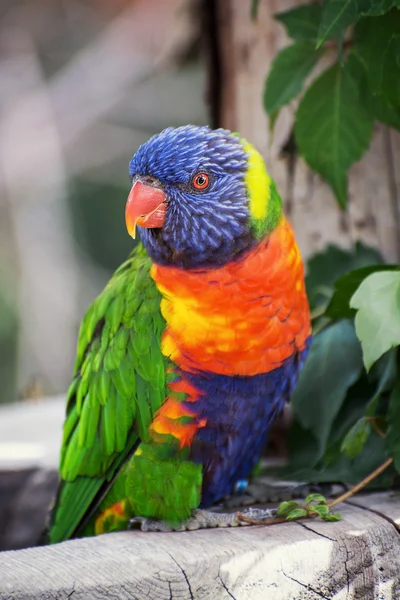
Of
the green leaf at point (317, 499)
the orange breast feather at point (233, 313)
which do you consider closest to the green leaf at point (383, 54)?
the orange breast feather at point (233, 313)

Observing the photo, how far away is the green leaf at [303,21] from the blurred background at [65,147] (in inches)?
163

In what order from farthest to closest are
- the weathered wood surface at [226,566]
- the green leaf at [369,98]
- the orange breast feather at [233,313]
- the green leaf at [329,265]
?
1. the green leaf at [329,265]
2. the green leaf at [369,98]
3. the orange breast feather at [233,313]
4. the weathered wood surface at [226,566]

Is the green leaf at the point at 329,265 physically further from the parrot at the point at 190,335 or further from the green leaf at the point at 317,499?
the green leaf at the point at 317,499

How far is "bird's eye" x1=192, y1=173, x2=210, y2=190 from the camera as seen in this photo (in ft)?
6.63

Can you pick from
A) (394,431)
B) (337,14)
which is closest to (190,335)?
(394,431)

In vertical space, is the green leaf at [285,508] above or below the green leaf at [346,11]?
below

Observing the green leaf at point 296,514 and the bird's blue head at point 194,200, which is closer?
the green leaf at point 296,514

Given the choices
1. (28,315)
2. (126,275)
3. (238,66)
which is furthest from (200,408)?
(28,315)

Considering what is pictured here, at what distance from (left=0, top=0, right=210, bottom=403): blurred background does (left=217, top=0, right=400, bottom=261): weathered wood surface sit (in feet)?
11.7

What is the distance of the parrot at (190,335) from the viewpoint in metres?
1.96

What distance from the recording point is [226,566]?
1601 mm

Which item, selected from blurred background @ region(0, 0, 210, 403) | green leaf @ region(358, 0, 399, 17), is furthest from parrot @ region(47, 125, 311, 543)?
blurred background @ region(0, 0, 210, 403)

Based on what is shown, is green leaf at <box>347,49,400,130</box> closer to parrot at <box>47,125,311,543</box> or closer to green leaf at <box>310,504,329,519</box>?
parrot at <box>47,125,311,543</box>

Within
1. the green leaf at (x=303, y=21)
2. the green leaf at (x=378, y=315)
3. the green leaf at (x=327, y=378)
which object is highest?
the green leaf at (x=303, y=21)
